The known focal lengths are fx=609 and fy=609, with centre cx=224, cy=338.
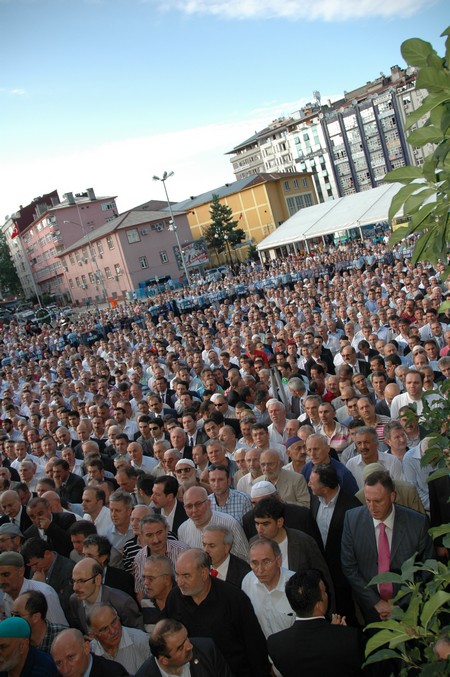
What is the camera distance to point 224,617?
3.54 m

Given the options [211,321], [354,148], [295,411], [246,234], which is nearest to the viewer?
[295,411]

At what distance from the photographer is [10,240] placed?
102000 millimetres

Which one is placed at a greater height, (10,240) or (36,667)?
(10,240)

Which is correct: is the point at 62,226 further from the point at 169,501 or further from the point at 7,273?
the point at 169,501

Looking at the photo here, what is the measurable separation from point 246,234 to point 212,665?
68083mm

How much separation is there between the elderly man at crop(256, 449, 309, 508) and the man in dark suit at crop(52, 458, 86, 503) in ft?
9.32

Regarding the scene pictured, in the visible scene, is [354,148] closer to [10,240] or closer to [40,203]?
[40,203]

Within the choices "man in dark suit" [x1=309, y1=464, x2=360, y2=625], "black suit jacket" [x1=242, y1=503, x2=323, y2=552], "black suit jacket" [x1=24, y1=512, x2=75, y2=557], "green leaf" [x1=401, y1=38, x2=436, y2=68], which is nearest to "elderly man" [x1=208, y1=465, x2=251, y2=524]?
"black suit jacket" [x1=242, y1=503, x2=323, y2=552]

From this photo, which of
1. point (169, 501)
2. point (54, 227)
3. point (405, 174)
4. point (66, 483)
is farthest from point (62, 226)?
point (405, 174)

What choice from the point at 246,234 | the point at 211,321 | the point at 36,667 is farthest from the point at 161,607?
the point at 246,234

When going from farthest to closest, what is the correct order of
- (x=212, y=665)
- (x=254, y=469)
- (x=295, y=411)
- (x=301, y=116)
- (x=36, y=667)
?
1. (x=301, y=116)
2. (x=295, y=411)
3. (x=254, y=469)
4. (x=36, y=667)
5. (x=212, y=665)

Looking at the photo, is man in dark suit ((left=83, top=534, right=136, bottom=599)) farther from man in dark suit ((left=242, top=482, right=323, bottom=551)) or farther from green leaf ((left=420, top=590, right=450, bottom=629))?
green leaf ((left=420, top=590, right=450, bottom=629))

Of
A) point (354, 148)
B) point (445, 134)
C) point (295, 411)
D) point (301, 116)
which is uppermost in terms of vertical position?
point (301, 116)

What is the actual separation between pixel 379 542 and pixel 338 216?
27533mm
